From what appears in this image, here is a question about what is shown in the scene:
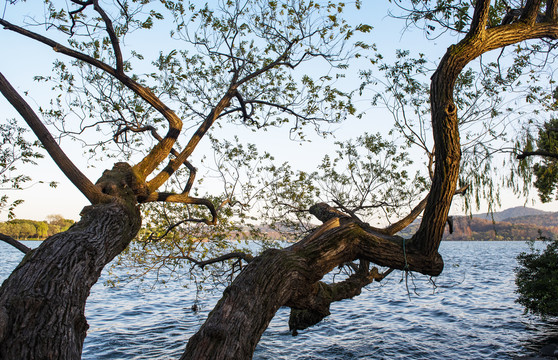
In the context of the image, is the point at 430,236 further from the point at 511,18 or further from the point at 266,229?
the point at 266,229

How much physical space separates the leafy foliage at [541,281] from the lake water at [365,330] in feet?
4.73

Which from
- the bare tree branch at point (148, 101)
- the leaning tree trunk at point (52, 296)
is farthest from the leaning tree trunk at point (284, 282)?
the bare tree branch at point (148, 101)

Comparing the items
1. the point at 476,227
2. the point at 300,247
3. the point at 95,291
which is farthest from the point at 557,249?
the point at 476,227

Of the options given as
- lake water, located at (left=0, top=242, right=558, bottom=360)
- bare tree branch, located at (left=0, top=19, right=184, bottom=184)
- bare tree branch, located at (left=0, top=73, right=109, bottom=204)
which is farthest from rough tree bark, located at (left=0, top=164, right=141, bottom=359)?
lake water, located at (left=0, top=242, right=558, bottom=360)

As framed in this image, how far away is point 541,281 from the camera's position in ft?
42.8

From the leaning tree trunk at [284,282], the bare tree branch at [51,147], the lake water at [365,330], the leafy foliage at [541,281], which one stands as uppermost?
the bare tree branch at [51,147]

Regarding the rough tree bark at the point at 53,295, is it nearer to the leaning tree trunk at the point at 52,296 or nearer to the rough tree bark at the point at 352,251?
the leaning tree trunk at the point at 52,296

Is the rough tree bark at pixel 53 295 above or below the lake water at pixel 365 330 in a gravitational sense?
above

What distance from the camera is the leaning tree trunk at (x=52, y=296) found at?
11.6ft

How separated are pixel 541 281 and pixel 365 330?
6.72 m

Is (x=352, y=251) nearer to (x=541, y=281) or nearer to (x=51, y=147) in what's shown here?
(x=51, y=147)

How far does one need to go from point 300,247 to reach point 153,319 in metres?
15.6

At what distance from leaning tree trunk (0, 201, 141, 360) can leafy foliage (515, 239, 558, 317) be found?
13858 mm

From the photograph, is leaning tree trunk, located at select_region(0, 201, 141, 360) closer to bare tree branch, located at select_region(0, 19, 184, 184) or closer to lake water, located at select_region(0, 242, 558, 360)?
Result: bare tree branch, located at select_region(0, 19, 184, 184)
